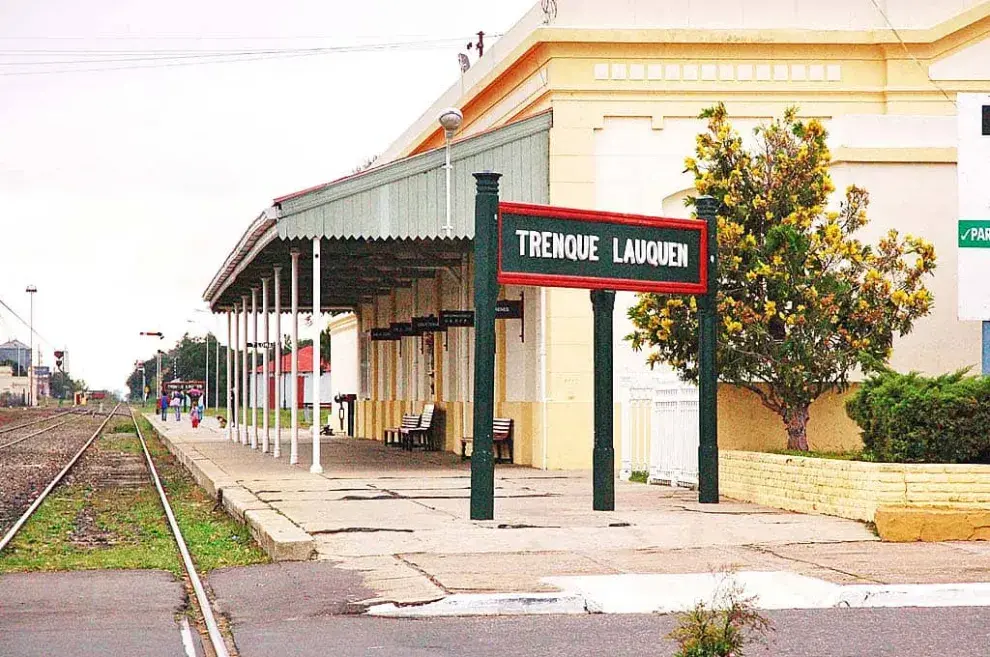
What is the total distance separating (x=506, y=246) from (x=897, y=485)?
450 cm

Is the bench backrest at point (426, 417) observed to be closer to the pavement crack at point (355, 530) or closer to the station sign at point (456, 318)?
the station sign at point (456, 318)

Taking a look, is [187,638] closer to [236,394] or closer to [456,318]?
[456,318]

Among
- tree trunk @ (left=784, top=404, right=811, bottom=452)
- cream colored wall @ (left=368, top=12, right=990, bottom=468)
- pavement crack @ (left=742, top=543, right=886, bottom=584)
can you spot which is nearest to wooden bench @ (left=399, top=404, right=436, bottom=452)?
Answer: cream colored wall @ (left=368, top=12, right=990, bottom=468)

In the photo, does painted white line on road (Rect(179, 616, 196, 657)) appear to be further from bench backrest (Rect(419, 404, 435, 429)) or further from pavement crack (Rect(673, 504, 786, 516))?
bench backrest (Rect(419, 404, 435, 429))

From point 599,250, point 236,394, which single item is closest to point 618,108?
point 599,250

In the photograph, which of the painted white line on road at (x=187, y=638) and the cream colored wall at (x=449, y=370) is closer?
the painted white line on road at (x=187, y=638)

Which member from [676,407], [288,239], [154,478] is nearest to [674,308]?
[676,407]

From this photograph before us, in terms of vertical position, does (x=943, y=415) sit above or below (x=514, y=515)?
above

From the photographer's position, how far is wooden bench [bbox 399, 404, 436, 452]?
31.4 meters

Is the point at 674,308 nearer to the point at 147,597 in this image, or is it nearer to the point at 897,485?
the point at 897,485

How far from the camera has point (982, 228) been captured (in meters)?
16.6

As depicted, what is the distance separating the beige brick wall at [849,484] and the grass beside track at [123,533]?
5924 mm

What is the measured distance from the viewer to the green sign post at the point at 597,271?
572 inches

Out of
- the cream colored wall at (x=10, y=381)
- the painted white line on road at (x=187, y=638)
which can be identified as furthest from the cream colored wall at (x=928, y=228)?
the cream colored wall at (x=10, y=381)
